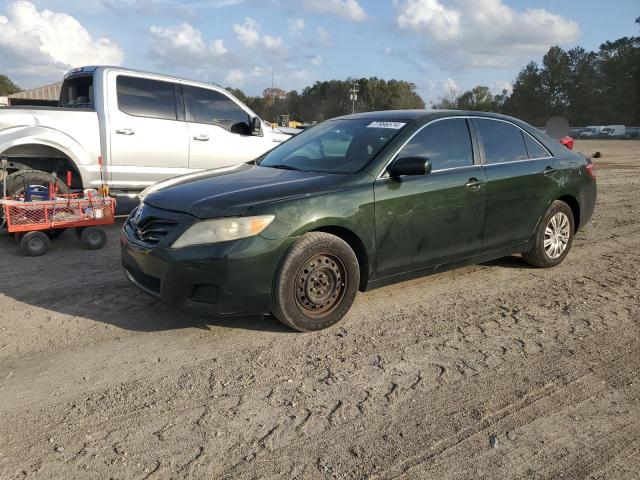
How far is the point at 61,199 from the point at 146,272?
→ 307 centimetres

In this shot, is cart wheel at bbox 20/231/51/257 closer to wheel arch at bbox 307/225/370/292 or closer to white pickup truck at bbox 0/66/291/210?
white pickup truck at bbox 0/66/291/210

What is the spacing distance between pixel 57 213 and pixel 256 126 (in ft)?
10.9

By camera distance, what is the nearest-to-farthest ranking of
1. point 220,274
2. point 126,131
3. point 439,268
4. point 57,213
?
1. point 220,274
2. point 439,268
3. point 57,213
4. point 126,131

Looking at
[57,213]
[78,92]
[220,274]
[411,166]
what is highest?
[78,92]

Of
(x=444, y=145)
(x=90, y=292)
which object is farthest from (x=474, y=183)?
(x=90, y=292)

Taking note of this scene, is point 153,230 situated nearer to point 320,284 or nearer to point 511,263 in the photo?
point 320,284

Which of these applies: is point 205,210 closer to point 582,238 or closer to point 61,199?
point 61,199

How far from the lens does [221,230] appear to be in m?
3.73

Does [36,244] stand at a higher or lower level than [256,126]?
lower

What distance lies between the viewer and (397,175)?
4.35 meters

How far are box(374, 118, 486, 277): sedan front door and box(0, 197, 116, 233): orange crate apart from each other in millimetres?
3783

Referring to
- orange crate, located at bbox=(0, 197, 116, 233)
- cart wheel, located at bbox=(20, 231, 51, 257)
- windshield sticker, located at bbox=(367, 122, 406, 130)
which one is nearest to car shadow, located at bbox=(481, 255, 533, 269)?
windshield sticker, located at bbox=(367, 122, 406, 130)

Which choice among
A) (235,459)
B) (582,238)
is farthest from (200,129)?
(235,459)

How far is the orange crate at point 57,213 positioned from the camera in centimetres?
602
